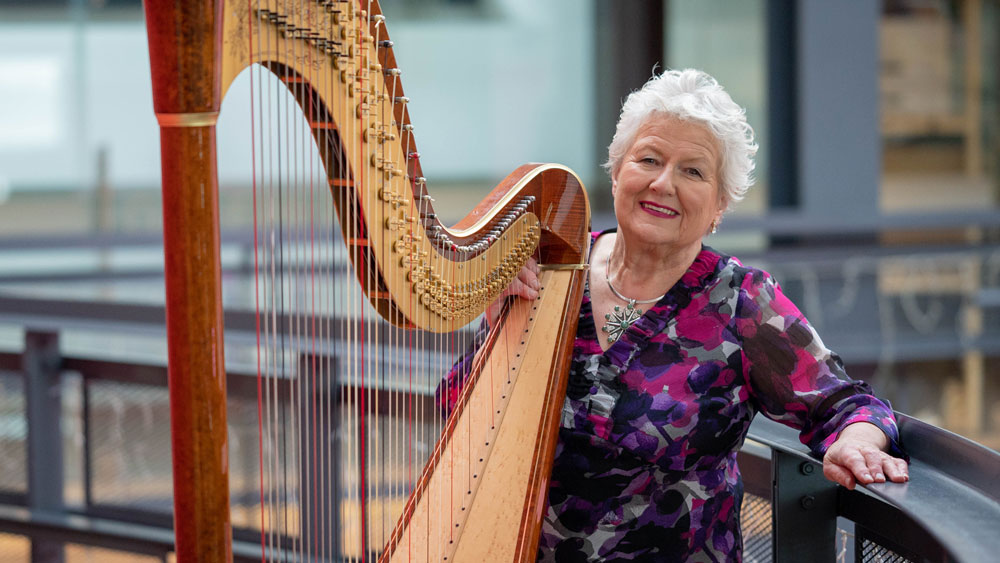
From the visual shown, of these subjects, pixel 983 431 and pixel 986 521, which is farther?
pixel 983 431

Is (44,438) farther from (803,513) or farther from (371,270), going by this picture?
(803,513)

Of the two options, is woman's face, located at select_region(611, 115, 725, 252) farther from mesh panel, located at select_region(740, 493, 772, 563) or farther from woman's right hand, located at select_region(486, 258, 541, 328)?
mesh panel, located at select_region(740, 493, 772, 563)

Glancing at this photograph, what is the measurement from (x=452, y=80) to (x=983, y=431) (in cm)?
367

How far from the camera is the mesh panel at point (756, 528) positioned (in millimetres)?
1608

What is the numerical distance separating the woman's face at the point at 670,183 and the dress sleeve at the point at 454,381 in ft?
1.13

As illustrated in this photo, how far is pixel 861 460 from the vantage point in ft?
4.04

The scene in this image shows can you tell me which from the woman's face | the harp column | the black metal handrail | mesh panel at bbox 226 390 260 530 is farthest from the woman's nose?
mesh panel at bbox 226 390 260 530

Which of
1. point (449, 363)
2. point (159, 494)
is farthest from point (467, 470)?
point (159, 494)

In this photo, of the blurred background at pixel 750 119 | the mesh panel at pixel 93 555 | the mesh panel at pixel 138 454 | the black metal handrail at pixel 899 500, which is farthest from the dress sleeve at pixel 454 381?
the blurred background at pixel 750 119

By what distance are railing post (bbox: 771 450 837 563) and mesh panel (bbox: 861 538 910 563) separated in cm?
8

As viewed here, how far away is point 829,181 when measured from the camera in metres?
6.30

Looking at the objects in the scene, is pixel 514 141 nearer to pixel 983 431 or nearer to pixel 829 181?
pixel 829 181

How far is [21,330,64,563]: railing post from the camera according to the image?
8.88 feet

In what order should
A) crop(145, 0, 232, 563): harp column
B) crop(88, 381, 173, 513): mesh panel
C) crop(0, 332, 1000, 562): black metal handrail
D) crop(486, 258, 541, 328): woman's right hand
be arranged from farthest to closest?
1. crop(88, 381, 173, 513): mesh panel
2. crop(486, 258, 541, 328): woman's right hand
3. crop(0, 332, 1000, 562): black metal handrail
4. crop(145, 0, 232, 563): harp column
